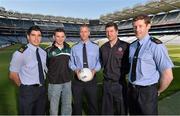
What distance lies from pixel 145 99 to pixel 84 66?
2.38 m

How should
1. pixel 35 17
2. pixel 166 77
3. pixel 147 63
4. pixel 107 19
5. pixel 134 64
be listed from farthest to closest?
pixel 107 19 < pixel 35 17 < pixel 134 64 < pixel 147 63 < pixel 166 77

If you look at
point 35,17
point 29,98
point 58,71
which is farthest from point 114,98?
point 35,17

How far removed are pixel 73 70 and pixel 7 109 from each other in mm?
2978

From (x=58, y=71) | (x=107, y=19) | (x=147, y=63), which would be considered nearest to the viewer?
(x=147, y=63)

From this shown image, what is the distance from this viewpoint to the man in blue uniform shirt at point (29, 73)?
21.7 ft

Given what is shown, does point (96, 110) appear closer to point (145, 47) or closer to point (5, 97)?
point (145, 47)

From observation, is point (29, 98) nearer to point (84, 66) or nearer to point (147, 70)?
point (84, 66)

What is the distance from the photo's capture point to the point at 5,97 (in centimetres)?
1109

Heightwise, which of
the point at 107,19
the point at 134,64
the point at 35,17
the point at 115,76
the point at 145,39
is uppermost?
the point at 35,17

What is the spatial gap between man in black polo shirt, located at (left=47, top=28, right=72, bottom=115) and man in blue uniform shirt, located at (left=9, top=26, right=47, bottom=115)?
2.36ft

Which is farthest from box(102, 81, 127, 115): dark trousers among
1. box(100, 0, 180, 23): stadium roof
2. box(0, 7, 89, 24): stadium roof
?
box(0, 7, 89, 24): stadium roof

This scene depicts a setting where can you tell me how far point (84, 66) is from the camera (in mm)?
7703

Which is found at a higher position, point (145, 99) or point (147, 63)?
point (147, 63)

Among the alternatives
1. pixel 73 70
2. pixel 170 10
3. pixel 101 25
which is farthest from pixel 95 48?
pixel 101 25
